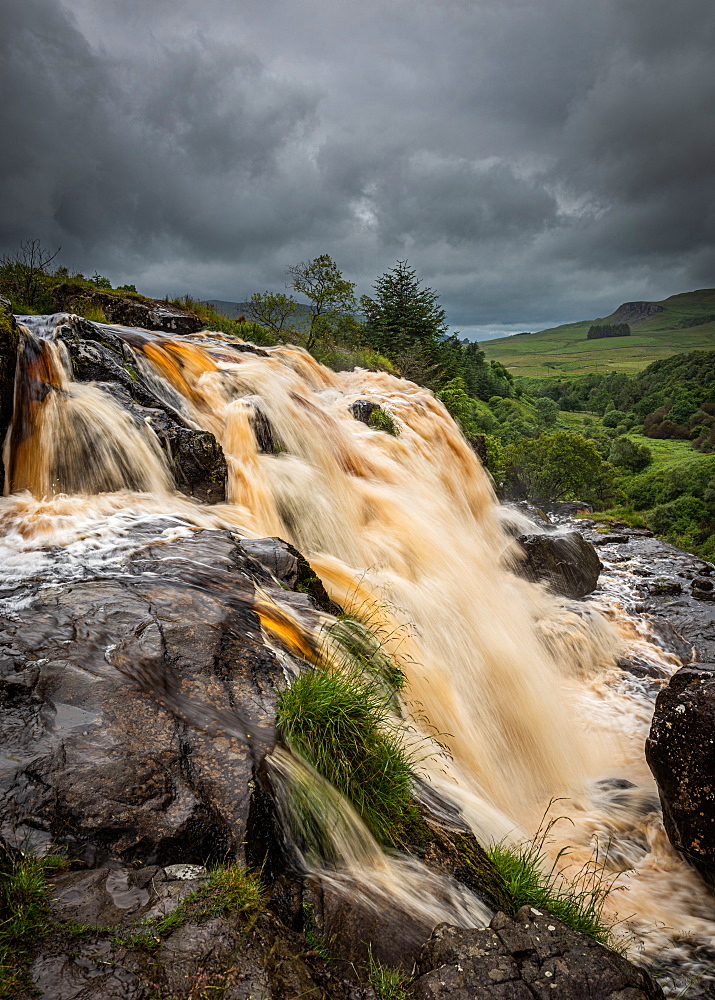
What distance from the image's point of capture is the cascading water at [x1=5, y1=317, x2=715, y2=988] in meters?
5.14

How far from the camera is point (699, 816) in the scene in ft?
17.5

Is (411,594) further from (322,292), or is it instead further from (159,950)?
(322,292)

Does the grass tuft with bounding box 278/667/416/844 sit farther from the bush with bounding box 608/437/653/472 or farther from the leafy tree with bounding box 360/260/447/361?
the bush with bounding box 608/437/653/472

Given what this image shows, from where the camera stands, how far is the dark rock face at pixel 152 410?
8.83 metres

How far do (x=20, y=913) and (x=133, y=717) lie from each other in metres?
1.16

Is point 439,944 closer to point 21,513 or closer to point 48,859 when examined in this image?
point 48,859

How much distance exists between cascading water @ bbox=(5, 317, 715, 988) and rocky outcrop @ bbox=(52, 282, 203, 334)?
485cm

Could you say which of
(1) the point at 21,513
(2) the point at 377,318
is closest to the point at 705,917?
(1) the point at 21,513

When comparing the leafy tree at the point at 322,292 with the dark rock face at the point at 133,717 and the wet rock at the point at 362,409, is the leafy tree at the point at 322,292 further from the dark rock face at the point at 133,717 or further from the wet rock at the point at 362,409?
the dark rock face at the point at 133,717

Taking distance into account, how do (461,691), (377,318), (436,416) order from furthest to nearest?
(377,318) → (436,416) → (461,691)

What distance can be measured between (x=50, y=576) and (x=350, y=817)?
142 inches

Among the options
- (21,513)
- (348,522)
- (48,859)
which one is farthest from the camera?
(348,522)

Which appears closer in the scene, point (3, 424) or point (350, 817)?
point (350, 817)

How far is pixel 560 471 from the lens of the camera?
4225cm
